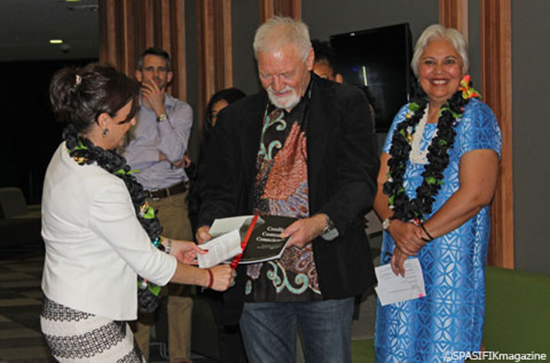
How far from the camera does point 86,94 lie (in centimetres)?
256

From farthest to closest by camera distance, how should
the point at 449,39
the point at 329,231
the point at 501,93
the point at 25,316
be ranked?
the point at 25,316, the point at 501,93, the point at 449,39, the point at 329,231

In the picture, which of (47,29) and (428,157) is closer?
(428,157)

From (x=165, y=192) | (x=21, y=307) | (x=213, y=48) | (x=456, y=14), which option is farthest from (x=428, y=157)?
(x=21, y=307)

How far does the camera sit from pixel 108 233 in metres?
2.47

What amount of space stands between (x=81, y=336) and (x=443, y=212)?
1.48 metres

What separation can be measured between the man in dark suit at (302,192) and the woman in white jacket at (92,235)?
389 mm

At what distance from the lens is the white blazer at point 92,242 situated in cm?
247

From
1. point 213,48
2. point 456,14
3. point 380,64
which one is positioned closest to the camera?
point 456,14

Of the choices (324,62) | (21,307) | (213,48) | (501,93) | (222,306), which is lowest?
(21,307)

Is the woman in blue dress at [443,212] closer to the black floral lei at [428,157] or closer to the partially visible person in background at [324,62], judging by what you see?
the black floral lei at [428,157]

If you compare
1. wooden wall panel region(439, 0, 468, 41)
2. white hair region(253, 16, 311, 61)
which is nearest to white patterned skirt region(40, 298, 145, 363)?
white hair region(253, 16, 311, 61)

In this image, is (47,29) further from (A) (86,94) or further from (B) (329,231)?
(B) (329,231)

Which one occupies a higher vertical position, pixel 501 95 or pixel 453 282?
pixel 501 95

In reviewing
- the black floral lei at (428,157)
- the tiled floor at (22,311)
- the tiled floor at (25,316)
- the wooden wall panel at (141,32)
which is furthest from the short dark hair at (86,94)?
the wooden wall panel at (141,32)
